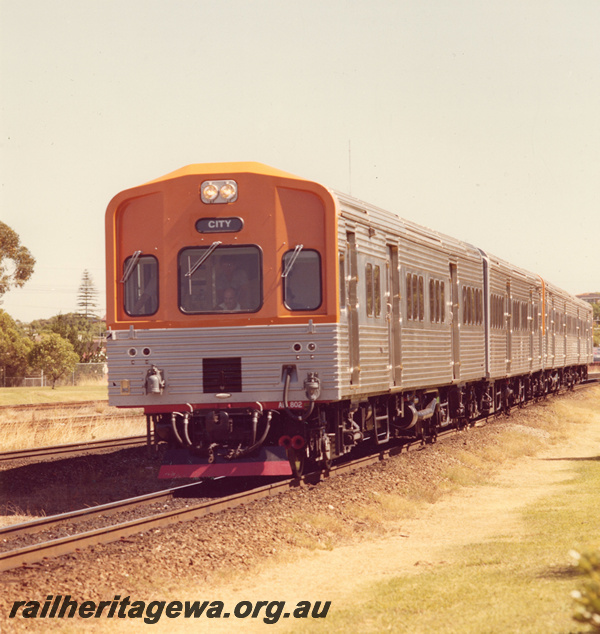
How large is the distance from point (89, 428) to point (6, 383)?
129 ft

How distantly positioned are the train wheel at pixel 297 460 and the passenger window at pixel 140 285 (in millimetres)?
2543

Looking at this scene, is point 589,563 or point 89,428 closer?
point 589,563

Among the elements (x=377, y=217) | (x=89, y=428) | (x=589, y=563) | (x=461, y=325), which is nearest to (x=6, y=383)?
(x=89, y=428)

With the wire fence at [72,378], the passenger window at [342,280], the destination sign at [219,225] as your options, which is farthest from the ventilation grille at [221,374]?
the wire fence at [72,378]

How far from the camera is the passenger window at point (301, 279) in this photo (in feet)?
41.5

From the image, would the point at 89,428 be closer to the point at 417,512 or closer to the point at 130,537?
the point at 417,512

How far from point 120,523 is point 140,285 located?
3.36 metres

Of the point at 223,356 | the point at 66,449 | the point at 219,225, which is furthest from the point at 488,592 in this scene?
the point at 66,449

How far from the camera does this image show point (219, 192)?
1291 cm

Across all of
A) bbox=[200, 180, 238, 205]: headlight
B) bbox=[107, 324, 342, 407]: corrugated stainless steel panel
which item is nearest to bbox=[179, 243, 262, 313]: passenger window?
bbox=[107, 324, 342, 407]: corrugated stainless steel panel

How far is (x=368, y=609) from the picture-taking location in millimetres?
7980

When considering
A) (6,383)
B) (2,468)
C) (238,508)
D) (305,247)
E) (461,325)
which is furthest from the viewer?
(6,383)

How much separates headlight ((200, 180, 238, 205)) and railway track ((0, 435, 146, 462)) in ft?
21.4

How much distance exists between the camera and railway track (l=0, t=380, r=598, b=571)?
30.3 ft
